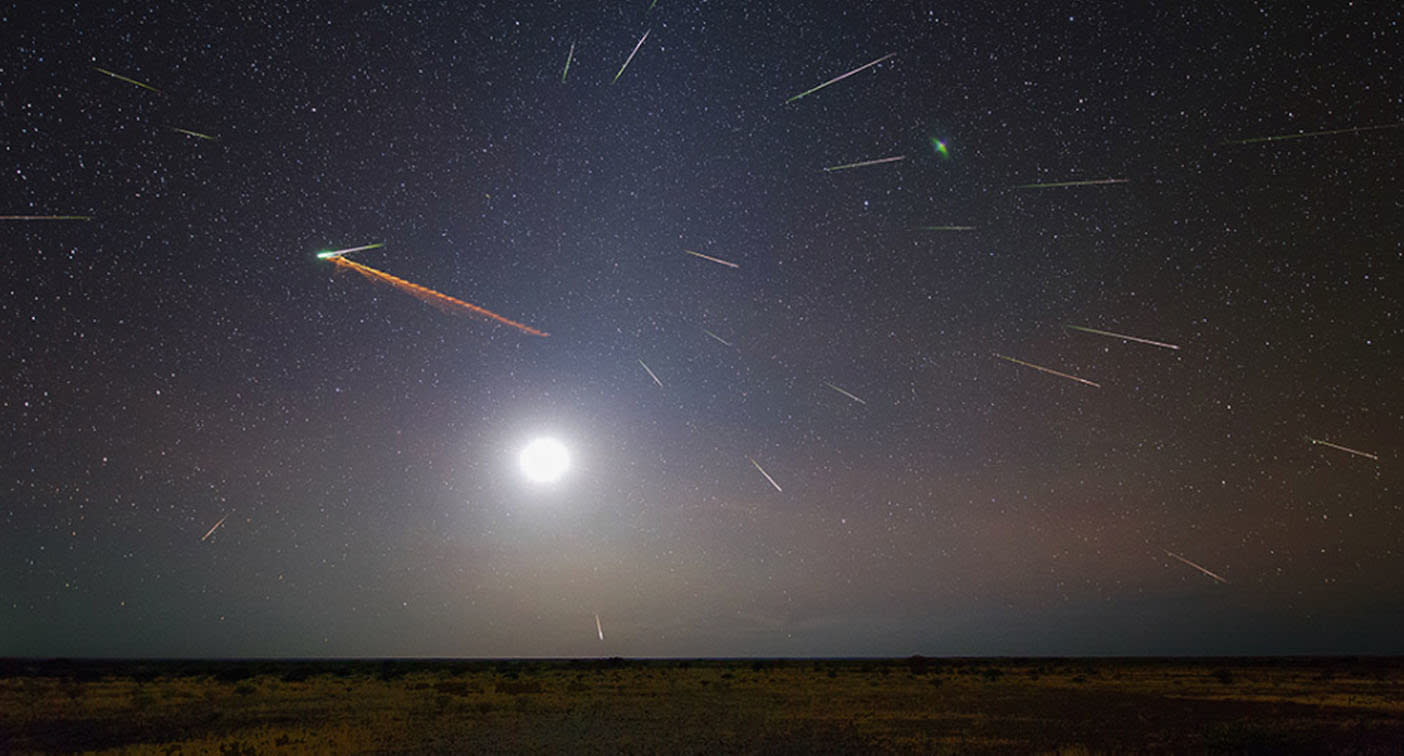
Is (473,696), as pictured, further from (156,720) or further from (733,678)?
(733,678)

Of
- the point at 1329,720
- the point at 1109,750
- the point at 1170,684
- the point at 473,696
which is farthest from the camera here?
the point at 1170,684

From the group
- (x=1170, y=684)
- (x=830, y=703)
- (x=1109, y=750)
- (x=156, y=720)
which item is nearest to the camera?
(x=1109, y=750)

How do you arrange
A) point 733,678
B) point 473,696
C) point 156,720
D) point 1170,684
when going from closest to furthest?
1. point 156,720
2. point 473,696
3. point 1170,684
4. point 733,678

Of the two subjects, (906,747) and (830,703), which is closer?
(906,747)

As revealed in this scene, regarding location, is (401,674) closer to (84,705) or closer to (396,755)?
(84,705)

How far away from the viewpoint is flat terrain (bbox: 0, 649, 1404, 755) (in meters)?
21.7

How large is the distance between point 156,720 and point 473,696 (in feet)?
39.5

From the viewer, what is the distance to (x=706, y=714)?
28.5 meters

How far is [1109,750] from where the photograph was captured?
20328 millimetres

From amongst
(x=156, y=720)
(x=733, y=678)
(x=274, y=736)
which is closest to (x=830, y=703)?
(x=733, y=678)

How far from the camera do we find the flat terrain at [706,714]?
2170cm

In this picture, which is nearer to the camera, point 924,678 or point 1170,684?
point 1170,684

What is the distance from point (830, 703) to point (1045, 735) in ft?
A: 33.2

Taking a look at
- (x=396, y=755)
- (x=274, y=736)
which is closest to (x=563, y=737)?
(x=396, y=755)
